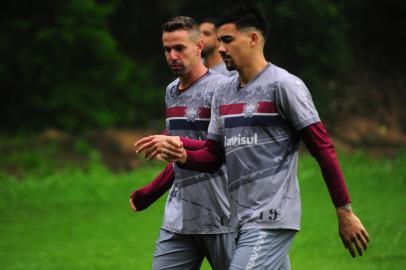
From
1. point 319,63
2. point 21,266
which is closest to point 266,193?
point 21,266

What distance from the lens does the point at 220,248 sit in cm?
580

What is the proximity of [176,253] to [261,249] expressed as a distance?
3.84ft

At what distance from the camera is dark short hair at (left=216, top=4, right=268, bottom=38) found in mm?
5023

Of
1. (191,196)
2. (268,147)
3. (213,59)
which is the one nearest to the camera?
(268,147)

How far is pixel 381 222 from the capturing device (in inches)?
464

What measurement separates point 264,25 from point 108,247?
679 centimetres

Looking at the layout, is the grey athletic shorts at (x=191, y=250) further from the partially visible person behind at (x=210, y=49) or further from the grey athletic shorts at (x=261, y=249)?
the partially visible person behind at (x=210, y=49)

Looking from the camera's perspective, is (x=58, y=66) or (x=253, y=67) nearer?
(x=253, y=67)

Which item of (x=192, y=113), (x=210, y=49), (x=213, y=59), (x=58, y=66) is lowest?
(x=192, y=113)

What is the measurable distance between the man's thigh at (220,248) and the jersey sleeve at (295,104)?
1.30 m

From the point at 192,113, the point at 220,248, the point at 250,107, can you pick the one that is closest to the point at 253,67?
the point at 250,107

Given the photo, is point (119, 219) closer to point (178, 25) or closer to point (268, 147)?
point (178, 25)

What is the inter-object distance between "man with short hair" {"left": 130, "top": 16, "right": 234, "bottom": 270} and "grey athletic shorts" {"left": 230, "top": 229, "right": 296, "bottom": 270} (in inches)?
36.5

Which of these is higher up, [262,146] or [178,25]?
[178,25]
